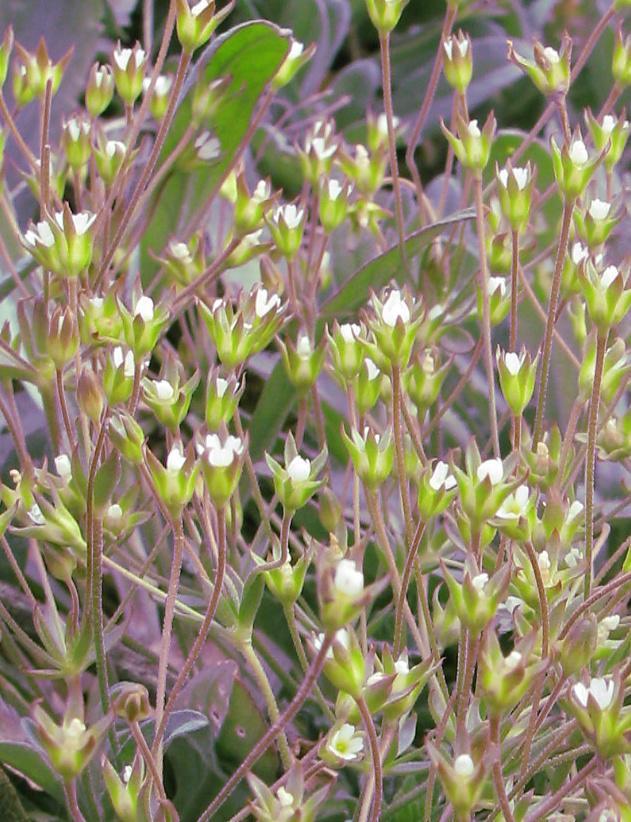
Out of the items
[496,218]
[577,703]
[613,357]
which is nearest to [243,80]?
[496,218]

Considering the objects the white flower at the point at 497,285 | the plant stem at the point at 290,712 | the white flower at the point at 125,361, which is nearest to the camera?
the plant stem at the point at 290,712

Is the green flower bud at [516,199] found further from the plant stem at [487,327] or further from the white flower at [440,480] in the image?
the white flower at [440,480]

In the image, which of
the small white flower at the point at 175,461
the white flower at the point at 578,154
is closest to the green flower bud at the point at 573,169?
the white flower at the point at 578,154

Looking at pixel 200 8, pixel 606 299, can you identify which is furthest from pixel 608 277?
pixel 200 8

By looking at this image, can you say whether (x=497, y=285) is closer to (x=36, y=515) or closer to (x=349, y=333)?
(x=349, y=333)

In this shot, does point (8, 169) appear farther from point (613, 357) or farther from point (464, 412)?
point (613, 357)

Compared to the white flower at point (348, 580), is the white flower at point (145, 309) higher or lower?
higher
